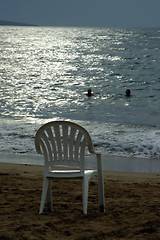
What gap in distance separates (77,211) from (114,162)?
4.37 metres

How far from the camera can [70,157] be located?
4.36 meters

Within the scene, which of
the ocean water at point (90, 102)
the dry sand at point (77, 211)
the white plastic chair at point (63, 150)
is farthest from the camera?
the ocean water at point (90, 102)

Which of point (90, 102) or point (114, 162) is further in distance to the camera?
point (90, 102)

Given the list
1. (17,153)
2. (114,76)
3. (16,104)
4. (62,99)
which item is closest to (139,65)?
(114,76)

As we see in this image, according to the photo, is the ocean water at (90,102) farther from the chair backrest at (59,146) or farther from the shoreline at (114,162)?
the chair backrest at (59,146)

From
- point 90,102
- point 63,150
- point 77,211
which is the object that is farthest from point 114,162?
point 90,102

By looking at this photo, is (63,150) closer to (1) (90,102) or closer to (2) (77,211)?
(2) (77,211)

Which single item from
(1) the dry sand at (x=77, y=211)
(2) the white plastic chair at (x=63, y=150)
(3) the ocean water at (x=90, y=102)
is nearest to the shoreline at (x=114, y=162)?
(3) the ocean water at (x=90, y=102)

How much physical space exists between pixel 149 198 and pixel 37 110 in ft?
51.4

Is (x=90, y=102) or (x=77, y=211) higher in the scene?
(x=90, y=102)

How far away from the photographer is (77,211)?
468cm

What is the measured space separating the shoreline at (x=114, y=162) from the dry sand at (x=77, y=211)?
4.30ft

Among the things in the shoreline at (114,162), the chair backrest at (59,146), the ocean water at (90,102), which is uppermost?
the ocean water at (90,102)

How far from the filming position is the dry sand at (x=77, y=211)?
3855 mm
